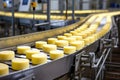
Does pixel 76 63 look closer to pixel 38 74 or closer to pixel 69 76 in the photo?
pixel 69 76

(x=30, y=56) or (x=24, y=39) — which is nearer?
(x=30, y=56)

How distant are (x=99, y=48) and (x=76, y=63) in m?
0.80

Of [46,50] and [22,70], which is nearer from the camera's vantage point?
[22,70]

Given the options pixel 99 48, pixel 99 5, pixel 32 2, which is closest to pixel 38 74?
pixel 99 48

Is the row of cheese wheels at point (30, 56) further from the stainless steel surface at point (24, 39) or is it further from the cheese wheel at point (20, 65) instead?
the stainless steel surface at point (24, 39)

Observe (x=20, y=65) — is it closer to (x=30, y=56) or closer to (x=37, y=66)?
(x=37, y=66)

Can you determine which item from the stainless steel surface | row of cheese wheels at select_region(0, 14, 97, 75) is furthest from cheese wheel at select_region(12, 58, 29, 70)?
the stainless steel surface

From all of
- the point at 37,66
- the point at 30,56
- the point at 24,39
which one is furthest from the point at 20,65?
the point at 24,39

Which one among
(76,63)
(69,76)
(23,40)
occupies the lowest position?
(69,76)

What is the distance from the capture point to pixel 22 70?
88 cm

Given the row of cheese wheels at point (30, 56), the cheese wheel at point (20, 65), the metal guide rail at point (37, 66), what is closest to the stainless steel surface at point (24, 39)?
the metal guide rail at point (37, 66)

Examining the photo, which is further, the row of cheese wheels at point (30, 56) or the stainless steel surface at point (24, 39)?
the stainless steel surface at point (24, 39)

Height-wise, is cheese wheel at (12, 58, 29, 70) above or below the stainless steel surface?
below

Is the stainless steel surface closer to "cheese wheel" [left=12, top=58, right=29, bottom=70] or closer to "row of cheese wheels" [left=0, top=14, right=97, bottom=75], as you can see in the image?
"row of cheese wheels" [left=0, top=14, right=97, bottom=75]
